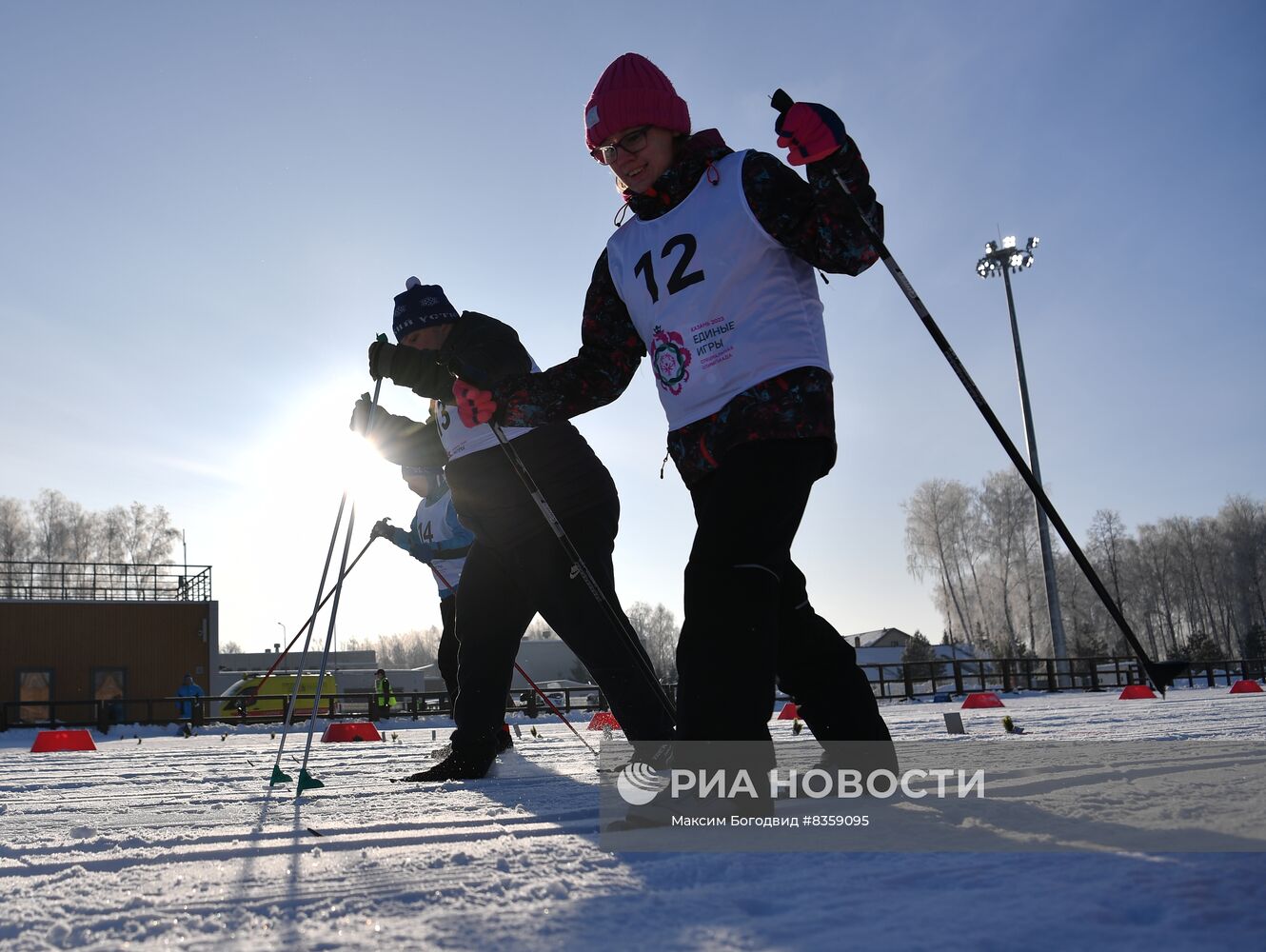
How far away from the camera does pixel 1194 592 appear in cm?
6556

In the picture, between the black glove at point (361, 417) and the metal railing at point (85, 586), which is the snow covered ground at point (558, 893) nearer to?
the black glove at point (361, 417)

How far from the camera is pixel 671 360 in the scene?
227 centimetres

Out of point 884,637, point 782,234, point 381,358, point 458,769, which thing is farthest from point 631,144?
point 884,637

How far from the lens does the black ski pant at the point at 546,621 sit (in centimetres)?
301

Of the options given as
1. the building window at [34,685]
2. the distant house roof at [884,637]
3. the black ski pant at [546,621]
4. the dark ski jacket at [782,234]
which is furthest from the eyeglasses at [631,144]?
the distant house roof at [884,637]

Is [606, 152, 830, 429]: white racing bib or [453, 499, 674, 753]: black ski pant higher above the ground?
[606, 152, 830, 429]: white racing bib

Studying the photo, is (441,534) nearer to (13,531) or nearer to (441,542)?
(441,542)

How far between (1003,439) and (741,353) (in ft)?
2.50

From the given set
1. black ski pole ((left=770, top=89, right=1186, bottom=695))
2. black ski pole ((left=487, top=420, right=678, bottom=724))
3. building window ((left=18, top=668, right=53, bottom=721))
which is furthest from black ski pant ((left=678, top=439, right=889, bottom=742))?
building window ((left=18, top=668, right=53, bottom=721))

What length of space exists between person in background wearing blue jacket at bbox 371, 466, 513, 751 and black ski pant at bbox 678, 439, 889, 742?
4.43 meters

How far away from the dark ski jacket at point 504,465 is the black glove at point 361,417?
0.43 metres

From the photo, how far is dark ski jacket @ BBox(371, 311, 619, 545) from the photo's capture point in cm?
328

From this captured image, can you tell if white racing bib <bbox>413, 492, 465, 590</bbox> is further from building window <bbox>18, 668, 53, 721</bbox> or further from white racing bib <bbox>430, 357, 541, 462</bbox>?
building window <bbox>18, 668, 53, 721</bbox>

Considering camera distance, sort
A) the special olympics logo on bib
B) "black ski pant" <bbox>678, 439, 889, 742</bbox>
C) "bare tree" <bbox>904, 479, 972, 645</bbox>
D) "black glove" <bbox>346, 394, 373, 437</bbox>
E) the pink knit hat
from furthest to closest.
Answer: "bare tree" <bbox>904, 479, 972, 645</bbox> → "black glove" <bbox>346, 394, 373, 437</bbox> → the pink knit hat → the special olympics logo on bib → "black ski pant" <bbox>678, 439, 889, 742</bbox>
